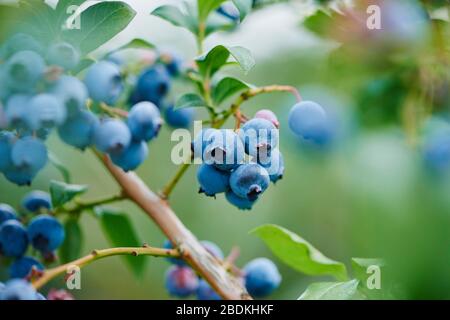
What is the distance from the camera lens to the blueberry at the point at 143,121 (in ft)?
2.69

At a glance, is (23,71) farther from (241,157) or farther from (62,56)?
(241,157)

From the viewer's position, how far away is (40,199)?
1.00 m

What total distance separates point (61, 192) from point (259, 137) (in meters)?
0.35

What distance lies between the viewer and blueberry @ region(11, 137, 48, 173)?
0.75m

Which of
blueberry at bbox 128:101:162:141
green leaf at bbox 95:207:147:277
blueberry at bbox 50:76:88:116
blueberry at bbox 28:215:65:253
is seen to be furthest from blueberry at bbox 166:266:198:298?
blueberry at bbox 50:76:88:116

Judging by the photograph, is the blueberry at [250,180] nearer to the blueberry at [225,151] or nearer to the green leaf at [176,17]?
the blueberry at [225,151]

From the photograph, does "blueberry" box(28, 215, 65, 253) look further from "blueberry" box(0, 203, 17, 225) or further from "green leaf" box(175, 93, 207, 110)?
"green leaf" box(175, 93, 207, 110)

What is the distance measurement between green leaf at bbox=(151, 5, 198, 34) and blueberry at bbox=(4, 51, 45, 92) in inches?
11.9

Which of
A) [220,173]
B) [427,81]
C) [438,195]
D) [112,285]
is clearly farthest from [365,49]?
[112,285]

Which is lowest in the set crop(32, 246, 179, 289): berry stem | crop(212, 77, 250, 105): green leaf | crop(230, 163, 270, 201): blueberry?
crop(32, 246, 179, 289): berry stem

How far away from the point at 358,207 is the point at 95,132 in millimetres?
472

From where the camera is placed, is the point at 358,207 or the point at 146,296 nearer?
the point at 358,207

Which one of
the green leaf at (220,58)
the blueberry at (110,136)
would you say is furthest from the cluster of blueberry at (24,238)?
the green leaf at (220,58)

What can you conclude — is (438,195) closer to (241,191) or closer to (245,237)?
(241,191)
